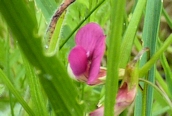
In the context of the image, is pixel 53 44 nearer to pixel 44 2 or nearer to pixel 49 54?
pixel 49 54

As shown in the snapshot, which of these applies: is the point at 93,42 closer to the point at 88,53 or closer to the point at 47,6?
the point at 88,53

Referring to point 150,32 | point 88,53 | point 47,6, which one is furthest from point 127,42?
point 47,6

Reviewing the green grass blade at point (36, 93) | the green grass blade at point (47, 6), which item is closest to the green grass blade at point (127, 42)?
the green grass blade at point (36, 93)

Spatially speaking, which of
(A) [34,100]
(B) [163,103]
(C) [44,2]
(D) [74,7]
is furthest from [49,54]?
(B) [163,103]

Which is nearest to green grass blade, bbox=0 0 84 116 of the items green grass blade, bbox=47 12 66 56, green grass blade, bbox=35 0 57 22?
green grass blade, bbox=47 12 66 56

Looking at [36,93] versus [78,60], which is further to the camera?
[36,93]

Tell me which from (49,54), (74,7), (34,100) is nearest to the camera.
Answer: (49,54)
